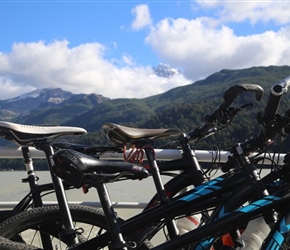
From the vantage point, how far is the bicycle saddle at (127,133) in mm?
2406

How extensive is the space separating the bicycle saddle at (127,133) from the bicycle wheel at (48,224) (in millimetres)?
488

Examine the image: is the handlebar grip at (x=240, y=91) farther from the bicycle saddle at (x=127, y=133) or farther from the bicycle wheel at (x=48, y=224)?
the bicycle wheel at (x=48, y=224)

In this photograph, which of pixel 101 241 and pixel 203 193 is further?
pixel 203 193

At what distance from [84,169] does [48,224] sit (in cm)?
96

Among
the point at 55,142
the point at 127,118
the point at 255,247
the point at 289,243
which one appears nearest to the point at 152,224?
the point at 255,247

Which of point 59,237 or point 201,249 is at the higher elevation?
point 59,237

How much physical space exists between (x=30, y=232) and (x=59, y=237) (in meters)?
0.19

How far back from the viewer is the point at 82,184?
1742 millimetres

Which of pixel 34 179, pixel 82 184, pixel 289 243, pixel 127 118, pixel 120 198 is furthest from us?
pixel 127 118

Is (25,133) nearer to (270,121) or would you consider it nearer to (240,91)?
(240,91)

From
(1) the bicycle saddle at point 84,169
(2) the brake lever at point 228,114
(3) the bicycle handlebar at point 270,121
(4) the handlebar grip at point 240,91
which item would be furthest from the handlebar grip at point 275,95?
(1) the bicycle saddle at point 84,169

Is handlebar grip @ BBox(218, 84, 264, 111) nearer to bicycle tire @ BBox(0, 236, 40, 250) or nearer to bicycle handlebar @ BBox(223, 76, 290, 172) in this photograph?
bicycle handlebar @ BBox(223, 76, 290, 172)

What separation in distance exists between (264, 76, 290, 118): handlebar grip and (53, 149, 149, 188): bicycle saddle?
0.68m

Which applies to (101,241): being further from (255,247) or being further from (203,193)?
(255,247)
